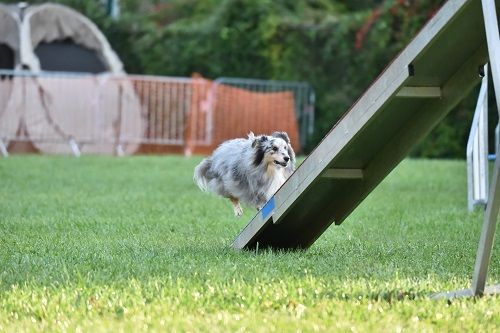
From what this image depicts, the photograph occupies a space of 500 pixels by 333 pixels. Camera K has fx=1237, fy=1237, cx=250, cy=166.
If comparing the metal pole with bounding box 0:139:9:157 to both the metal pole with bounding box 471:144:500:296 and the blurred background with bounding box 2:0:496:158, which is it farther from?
the metal pole with bounding box 471:144:500:296

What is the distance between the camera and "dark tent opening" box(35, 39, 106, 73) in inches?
1073

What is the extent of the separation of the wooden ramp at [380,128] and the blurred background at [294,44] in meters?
17.9

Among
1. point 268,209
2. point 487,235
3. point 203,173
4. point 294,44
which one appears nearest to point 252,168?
point 203,173

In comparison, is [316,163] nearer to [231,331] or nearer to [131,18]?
[231,331]

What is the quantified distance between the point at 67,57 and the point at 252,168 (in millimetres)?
17392

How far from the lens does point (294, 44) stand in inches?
1138

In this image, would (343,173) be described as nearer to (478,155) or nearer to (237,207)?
(237,207)

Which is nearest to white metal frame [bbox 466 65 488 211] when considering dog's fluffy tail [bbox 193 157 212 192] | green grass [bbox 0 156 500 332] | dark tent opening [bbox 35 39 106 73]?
green grass [bbox 0 156 500 332]

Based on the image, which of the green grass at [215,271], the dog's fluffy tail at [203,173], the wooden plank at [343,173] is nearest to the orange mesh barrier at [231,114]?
the green grass at [215,271]

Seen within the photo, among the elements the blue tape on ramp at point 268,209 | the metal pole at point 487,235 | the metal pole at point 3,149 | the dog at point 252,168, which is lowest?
the metal pole at point 3,149

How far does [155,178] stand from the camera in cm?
1717

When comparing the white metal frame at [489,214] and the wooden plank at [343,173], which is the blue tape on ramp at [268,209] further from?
the white metal frame at [489,214]

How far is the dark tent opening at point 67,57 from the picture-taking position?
27250mm

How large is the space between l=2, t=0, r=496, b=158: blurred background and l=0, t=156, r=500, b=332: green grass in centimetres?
1409
